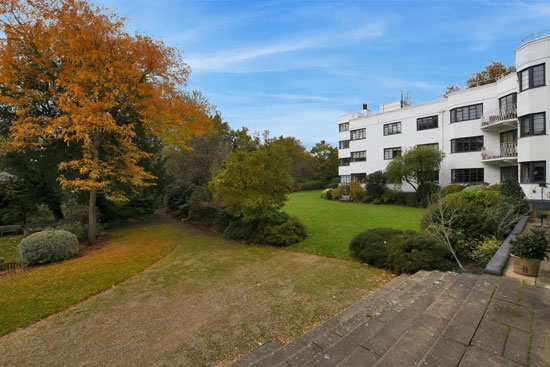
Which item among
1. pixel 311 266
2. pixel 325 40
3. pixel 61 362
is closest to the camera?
pixel 61 362

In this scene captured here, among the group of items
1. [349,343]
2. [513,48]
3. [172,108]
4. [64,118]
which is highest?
[513,48]

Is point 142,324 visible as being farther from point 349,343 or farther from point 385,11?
point 385,11

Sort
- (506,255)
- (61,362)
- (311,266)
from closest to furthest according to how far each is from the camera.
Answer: (61,362) < (506,255) < (311,266)

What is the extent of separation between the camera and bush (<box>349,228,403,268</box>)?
24.7 feet

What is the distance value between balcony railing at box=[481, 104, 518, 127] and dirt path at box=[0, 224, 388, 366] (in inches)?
785

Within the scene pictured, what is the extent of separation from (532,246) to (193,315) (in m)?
7.26

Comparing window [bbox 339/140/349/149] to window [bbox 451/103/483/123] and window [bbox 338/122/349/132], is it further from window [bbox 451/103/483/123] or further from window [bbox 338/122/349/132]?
window [bbox 451/103/483/123]

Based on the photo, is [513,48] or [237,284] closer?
[237,284]

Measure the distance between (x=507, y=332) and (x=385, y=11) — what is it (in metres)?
11.2

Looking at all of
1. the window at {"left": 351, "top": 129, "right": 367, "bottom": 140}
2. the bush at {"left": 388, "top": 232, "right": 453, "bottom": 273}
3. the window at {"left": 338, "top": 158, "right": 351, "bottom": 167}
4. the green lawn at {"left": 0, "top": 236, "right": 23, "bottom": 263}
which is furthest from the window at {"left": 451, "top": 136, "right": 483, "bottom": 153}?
the green lawn at {"left": 0, "top": 236, "right": 23, "bottom": 263}

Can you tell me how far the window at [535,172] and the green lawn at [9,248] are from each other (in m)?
28.0

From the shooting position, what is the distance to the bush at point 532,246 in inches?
207

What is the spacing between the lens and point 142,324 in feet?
15.8

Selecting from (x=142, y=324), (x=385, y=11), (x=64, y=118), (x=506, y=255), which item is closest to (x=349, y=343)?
(x=142, y=324)
